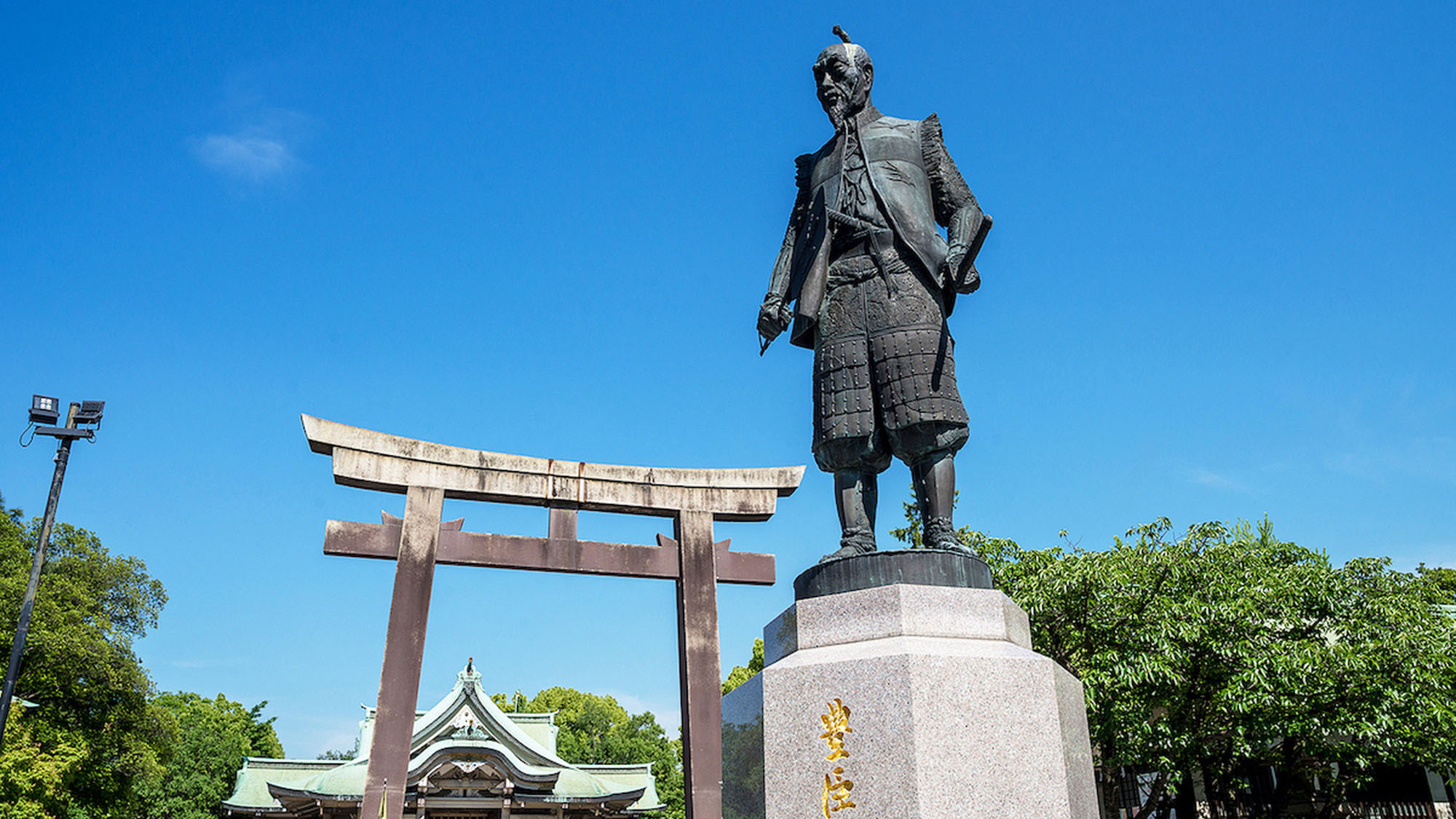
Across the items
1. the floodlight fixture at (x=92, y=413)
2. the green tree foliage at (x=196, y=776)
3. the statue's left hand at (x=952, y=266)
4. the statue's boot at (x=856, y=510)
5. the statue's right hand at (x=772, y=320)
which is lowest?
the green tree foliage at (x=196, y=776)

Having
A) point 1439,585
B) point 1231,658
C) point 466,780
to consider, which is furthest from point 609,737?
point 1231,658

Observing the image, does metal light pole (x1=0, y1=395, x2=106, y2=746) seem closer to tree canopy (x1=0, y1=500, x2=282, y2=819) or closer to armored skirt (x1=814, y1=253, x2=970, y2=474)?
tree canopy (x1=0, y1=500, x2=282, y2=819)

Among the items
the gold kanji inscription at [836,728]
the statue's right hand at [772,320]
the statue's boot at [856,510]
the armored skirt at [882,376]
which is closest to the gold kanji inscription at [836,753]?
the gold kanji inscription at [836,728]

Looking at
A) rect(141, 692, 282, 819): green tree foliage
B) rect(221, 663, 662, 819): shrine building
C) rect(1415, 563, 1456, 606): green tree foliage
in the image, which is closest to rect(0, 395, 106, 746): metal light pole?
rect(221, 663, 662, 819): shrine building

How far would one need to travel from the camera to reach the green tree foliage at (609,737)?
29297 mm

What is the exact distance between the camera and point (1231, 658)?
36.1 feet

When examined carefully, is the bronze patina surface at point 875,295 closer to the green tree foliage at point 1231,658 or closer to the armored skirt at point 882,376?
the armored skirt at point 882,376

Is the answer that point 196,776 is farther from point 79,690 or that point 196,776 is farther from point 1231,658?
point 1231,658

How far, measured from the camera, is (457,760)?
19406 millimetres

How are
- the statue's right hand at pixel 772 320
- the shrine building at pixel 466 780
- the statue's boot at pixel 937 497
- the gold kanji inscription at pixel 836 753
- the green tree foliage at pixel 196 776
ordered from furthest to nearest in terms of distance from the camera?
the green tree foliage at pixel 196 776 → the shrine building at pixel 466 780 → the statue's right hand at pixel 772 320 → the statue's boot at pixel 937 497 → the gold kanji inscription at pixel 836 753

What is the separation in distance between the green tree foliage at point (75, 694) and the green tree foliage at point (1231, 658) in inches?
665

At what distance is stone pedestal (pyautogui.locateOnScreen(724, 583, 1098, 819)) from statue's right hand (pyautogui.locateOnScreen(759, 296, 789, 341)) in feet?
4.21

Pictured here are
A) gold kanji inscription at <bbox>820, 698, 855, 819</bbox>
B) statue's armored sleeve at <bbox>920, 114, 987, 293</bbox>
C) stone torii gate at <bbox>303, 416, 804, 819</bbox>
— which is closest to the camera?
gold kanji inscription at <bbox>820, 698, 855, 819</bbox>

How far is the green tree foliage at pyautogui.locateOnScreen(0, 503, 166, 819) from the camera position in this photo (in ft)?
54.2
